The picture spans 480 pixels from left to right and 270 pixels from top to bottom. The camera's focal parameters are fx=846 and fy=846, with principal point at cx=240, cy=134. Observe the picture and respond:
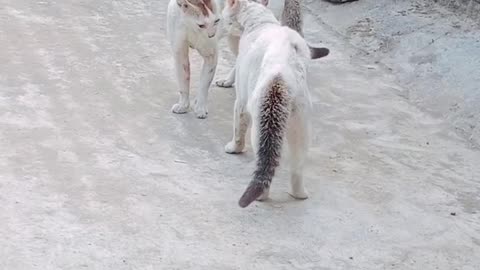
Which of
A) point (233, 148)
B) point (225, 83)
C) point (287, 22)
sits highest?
point (287, 22)

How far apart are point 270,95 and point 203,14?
150 centimetres

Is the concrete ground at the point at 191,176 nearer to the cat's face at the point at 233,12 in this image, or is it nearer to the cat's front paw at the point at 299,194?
the cat's front paw at the point at 299,194

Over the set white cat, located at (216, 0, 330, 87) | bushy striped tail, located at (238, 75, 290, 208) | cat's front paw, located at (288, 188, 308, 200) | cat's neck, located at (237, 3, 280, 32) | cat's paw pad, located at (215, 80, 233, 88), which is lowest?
cat's paw pad, located at (215, 80, 233, 88)

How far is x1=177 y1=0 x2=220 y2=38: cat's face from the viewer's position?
6102mm

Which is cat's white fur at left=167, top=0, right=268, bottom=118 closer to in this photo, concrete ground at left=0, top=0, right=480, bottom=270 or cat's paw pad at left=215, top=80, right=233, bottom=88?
concrete ground at left=0, top=0, right=480, bottom=270

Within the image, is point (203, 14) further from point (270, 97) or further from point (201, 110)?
point (270, 97)

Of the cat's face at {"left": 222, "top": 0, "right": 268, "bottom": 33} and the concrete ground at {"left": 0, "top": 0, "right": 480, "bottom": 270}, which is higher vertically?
the cat's face at {"left": 222, "top": 0, "right": 268, "bottom": 33}

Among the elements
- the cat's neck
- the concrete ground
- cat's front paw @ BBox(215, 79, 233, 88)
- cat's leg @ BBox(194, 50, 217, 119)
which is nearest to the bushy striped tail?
the concrete ground

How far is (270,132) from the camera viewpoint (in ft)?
15.7

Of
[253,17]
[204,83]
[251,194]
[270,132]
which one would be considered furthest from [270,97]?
[204,83]

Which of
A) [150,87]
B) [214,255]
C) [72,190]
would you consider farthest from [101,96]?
[214,255]

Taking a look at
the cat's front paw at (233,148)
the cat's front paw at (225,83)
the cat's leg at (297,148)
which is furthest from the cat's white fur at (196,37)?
the cat's leg at (297,148)

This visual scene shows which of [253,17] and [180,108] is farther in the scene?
[180,108]

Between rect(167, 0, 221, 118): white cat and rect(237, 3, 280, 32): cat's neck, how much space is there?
0.26 metres
